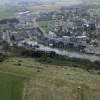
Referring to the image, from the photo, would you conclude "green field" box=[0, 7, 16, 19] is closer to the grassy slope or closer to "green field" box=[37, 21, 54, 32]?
"green field" box=[37, 21, 54, 32]

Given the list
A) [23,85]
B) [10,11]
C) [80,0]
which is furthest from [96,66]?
[80,0]

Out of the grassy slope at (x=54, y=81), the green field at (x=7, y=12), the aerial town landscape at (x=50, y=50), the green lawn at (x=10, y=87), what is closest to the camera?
the green lawn at (x=10, y=87)

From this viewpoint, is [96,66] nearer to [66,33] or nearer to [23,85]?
[23,85]

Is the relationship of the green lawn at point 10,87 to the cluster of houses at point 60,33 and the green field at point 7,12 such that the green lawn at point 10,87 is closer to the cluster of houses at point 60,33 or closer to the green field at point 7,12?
the cluster of houses at point 60,33

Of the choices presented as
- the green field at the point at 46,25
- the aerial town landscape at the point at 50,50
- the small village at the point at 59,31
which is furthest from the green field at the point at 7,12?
the green field at the point at 46,25

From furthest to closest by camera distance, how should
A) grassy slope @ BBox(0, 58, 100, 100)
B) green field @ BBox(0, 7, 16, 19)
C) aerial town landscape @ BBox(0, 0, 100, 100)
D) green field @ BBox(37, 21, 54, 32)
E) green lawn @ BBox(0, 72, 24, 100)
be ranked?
green field @ BBox(0, 7, 16, 19)
green field @ BBox(37, 21, 54, 32)
aerial town landscape @ BBox(0, 0, 100, 100)
grassy slope @ BBox(0, 58, 100, 100)
green lawn @ BBox(0, 72, 24, 100)

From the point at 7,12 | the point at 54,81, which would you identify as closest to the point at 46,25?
the point at 7,12

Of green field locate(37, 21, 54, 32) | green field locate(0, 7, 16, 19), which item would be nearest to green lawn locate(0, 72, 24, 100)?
green field locate(37, 21, 54, 32)

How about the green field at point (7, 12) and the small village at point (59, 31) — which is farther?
the green field at point (7, 12)
